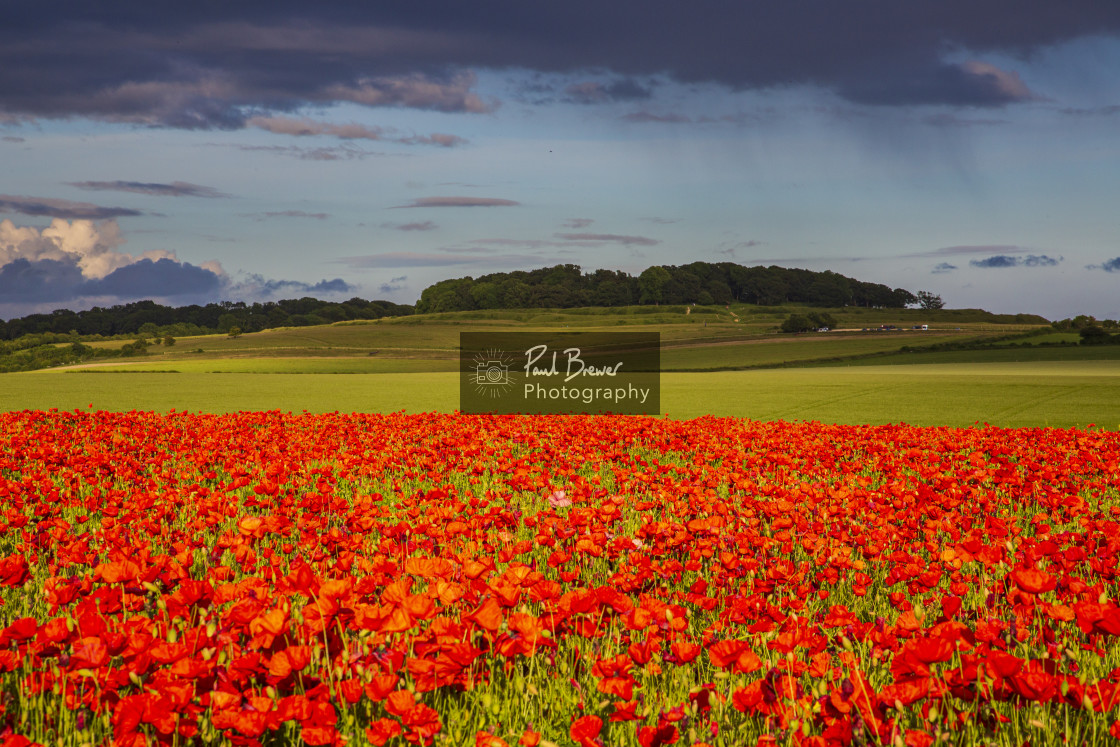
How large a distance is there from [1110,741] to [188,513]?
7508 mm

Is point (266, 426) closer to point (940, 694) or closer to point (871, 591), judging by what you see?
point (871, 591)

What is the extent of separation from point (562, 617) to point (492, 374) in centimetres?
4602

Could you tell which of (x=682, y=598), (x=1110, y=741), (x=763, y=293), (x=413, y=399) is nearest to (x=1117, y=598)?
(x=1110, y=741)

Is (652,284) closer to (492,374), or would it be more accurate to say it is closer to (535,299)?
(535,299)

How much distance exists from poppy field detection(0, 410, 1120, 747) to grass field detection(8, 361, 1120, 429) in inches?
556

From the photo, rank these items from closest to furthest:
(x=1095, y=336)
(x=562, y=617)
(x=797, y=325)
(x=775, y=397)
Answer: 1. (x=562, y=617)
2. (x=775, y=397)
3. (x=1095, y=336)
4. (x=797, y=325)

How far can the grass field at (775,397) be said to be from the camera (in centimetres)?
2345

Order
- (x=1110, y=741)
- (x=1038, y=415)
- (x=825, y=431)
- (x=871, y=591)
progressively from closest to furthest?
1. (x=1110, y=741)
2. (x=871, y=591)
3. (x=825, y=431)
4. (x=1038, y=415)

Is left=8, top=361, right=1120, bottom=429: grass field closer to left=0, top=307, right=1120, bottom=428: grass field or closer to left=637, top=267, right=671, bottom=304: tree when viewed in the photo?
left=0, top=307, right=1120, bottom=428: grass field

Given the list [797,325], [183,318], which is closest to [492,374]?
[797,325]

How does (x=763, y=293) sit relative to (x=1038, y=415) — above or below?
above

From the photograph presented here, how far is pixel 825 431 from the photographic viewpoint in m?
14.2

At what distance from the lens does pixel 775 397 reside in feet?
100

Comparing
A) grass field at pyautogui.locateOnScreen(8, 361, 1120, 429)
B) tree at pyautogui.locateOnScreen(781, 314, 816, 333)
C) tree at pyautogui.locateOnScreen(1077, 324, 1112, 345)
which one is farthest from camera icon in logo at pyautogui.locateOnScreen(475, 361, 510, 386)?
tree at pyautogui.locateOnScreen(781, 314, 816, 333)
